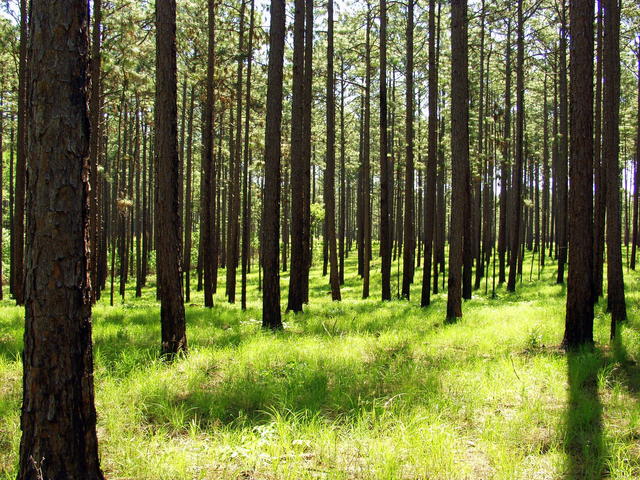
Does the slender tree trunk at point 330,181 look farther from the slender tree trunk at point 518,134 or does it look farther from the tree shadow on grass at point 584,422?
the tree shadow on grass at point 584,422

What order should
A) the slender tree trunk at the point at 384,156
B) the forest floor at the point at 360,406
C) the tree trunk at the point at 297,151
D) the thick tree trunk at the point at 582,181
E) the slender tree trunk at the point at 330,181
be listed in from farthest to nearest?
1. the slender tree trunk at the point at 330,181
2. the slender tree trunk at the point at 384,156
3. the tree trunk at the point at 297,151
4. the thick tree trunk at the point at 582,181
5. the forest floor at the point at 360,406

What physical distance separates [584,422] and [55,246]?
4824 millimetres

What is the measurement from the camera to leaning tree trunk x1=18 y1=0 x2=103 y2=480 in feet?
9.12

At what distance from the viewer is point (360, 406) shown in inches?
185

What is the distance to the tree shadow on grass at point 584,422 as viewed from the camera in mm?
3608

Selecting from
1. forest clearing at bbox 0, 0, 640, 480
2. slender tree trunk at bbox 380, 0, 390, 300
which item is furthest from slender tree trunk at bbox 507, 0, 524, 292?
slender tree trunk at bbox 380, 0, 390, 300

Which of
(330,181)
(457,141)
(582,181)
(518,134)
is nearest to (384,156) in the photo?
(330,181)

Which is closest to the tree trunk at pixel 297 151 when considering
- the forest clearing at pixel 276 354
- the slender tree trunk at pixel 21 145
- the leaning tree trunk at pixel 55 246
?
the forest clearing at pixel 276 354

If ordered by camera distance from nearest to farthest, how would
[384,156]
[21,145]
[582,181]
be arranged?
[582,181] → [21,145] → [384,156]

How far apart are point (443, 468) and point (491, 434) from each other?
2.94 ft

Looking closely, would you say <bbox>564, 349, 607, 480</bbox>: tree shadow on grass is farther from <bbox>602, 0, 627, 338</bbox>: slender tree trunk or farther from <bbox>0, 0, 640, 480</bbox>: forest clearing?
<bbox>602, 0, 627, 338</bbox>: slender tree trunk

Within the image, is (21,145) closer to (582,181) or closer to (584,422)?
(582,181)

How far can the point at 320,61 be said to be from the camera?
67.3ft

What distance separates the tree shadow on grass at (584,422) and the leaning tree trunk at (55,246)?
3.65 metres
